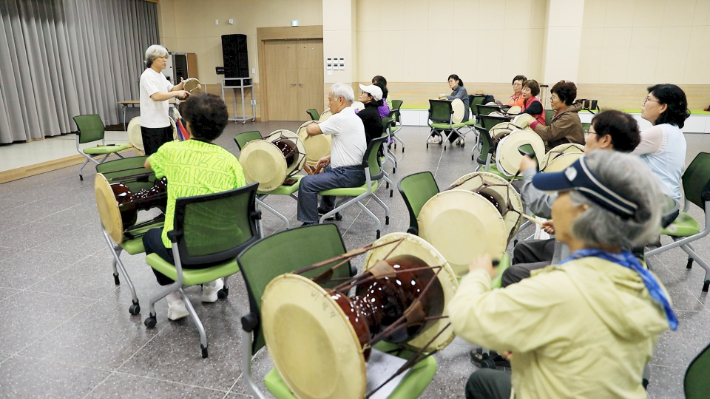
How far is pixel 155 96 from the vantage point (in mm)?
4184

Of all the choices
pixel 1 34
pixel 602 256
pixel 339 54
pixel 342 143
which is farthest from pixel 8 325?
pixel 339 54

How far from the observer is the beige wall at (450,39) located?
10.8 metres

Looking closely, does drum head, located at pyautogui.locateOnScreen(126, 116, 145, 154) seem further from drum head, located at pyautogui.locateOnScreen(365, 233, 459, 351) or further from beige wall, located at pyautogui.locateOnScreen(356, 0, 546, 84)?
beige wall, located at pyautogui.locateOnScreen(356, 0, 546, 84)

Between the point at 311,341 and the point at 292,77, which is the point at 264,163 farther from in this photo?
the point at 292,77

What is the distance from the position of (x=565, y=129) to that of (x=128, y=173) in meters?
3.37

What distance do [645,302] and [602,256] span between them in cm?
13

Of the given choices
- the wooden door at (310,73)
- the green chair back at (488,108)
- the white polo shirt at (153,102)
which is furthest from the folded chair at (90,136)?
the wooden door at (310,73)

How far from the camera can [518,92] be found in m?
7.11

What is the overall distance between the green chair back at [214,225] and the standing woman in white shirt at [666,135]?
222cm

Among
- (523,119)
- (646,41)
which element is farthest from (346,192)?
(646,41)

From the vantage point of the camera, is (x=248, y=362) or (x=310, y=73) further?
(x=310, y=73)

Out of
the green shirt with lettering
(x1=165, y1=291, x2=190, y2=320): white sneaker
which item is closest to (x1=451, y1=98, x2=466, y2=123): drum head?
the green shirt with lettering

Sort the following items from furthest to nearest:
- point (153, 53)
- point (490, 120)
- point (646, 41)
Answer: point (646, 41), point (490, 120), point (153, 53)

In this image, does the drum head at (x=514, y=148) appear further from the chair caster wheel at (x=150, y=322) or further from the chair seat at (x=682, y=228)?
the chair caster wheel at (x=150, y=322)
